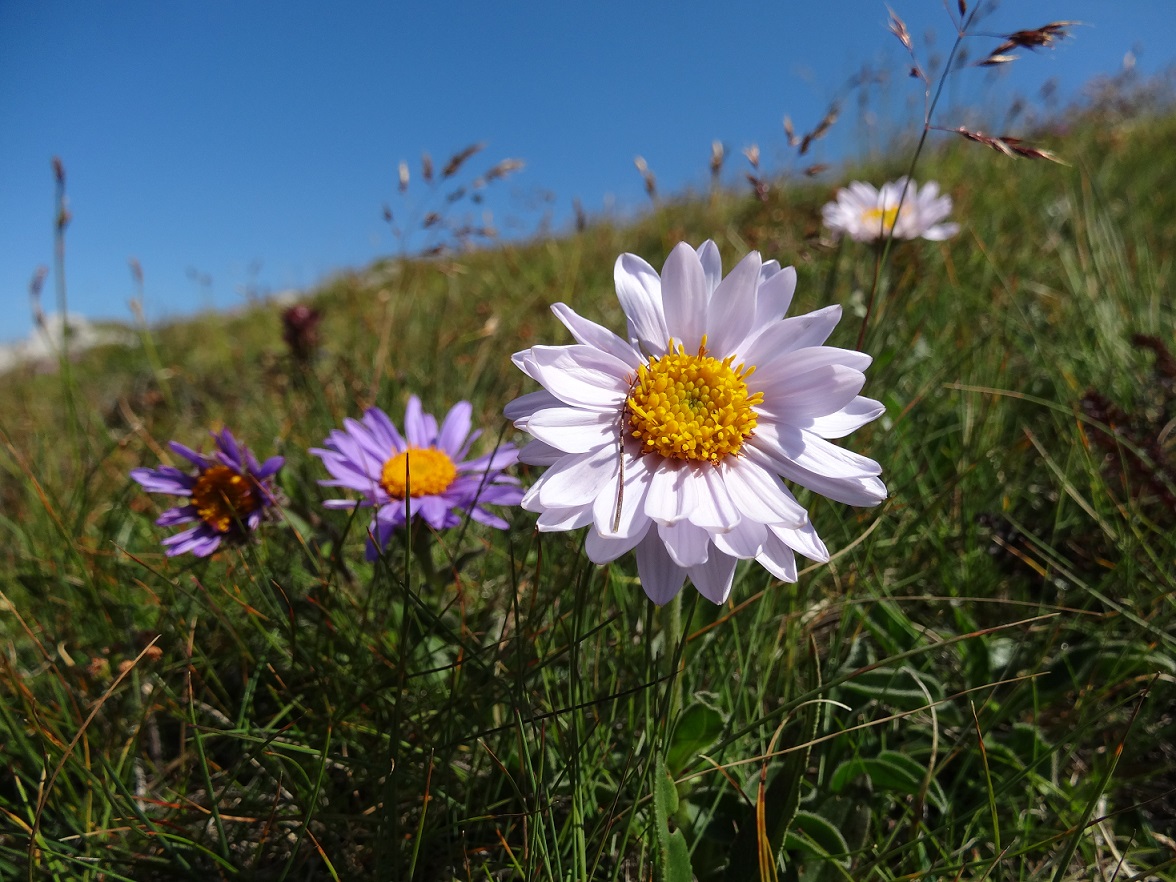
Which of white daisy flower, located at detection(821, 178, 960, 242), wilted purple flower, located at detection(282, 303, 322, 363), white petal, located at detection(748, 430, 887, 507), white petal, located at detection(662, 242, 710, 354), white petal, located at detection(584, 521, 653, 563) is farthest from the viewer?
wilted purple flower, located at detection(282, 303, 322, 363)

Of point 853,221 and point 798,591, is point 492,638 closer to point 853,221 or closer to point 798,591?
point 798,591

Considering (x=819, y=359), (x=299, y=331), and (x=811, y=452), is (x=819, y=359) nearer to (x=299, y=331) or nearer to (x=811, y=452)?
(x=811, y=452)

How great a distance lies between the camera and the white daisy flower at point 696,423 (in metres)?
1.02

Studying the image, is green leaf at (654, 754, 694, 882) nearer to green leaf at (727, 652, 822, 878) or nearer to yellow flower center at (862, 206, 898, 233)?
green leaf at (727, 652, 822, 878)

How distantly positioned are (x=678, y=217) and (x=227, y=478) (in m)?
5.34

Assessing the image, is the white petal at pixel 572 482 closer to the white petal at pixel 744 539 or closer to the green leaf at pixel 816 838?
the white petal at pixel 744 539

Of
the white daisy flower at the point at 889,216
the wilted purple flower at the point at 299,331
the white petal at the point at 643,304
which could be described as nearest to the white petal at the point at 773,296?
the white petal at the point at 643,304

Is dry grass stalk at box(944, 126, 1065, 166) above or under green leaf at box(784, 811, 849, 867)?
above

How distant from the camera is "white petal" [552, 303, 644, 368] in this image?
45.4 inches

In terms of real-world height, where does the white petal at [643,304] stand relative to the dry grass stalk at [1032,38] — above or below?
below

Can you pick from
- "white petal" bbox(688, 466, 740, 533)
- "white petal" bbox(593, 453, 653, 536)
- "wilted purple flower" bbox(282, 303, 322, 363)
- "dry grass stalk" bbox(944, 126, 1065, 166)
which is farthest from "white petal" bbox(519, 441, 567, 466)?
"wilted purple flower" bbox(282, 303, 322, 363)

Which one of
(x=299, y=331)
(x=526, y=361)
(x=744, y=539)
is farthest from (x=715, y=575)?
(x=299, y=331)

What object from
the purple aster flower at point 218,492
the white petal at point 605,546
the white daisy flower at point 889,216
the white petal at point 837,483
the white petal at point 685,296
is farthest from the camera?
the white daisy flower at point 889,216

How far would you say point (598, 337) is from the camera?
3.94 ft
